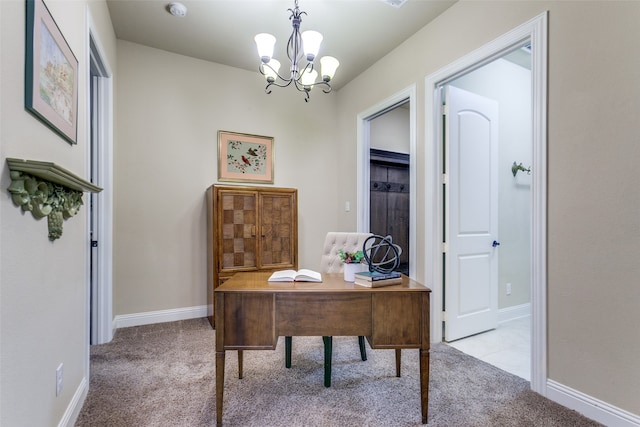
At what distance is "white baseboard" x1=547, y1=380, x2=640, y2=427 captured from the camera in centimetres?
154

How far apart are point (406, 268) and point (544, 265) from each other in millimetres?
3288

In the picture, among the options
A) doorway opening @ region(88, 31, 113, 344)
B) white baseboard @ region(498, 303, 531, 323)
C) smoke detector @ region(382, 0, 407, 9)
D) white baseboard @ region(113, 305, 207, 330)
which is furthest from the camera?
white baseboard @ region(498, 303, 531, 323)

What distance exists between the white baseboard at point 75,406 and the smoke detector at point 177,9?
2787 mm

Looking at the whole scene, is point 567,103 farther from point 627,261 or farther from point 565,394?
point 565,394

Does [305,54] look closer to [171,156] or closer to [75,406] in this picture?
[171,156]

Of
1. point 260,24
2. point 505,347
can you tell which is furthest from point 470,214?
point 260,24

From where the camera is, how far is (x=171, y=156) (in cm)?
328

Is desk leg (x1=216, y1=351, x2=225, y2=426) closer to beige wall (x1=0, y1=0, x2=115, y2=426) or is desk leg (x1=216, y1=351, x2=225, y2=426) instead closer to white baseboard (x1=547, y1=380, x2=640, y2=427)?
beige wall (x1=0, y1=0, x2=115, y2=426)

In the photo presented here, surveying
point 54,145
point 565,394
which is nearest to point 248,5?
point 54,145

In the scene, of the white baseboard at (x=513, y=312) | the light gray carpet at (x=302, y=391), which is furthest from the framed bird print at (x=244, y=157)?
the white baseboard at (x=513, y=312)

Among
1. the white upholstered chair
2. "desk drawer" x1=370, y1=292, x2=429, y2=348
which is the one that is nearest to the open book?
"desk drawer" x1=370, y1=292, x2=429, y2=348

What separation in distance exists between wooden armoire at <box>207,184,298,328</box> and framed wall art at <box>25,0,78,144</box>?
1.54 m

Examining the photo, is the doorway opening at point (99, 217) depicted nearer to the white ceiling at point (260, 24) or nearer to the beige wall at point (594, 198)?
the white ceiling at point (260, 24)

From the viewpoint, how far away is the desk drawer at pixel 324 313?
1.61m
